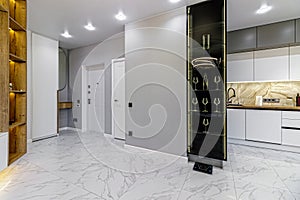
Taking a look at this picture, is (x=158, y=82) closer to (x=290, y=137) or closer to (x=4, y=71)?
(x=4, y=71)

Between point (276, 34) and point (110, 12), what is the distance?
11.4 ft

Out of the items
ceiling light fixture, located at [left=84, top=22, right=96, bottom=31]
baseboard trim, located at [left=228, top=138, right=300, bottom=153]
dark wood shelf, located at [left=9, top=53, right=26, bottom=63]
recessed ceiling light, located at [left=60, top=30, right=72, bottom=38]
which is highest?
recessed ceiling light, located at [left=60, top=30, right=72, bottom=38]

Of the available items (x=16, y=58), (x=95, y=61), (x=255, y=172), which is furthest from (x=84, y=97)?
(x=255, y=172)

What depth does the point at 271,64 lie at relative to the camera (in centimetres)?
414

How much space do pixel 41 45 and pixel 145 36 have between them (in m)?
2.94

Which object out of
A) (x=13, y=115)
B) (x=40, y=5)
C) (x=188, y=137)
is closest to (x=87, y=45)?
(x=40, y=5)

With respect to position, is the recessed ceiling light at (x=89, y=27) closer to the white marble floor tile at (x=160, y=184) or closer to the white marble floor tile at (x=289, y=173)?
the white marble floor tile at (x=160, y=184)

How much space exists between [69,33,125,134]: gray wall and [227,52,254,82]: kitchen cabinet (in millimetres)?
2805

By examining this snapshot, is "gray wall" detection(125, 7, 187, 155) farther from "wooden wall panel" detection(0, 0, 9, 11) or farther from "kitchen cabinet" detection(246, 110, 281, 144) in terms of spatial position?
"wooden wall panel" detection(0, 0, 9, 11)

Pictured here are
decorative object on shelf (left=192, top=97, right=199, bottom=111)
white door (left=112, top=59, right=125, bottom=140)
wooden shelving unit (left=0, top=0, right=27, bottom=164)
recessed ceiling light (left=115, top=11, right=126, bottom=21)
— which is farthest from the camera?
white door (left=112, top=59, right=125, bottom=140)

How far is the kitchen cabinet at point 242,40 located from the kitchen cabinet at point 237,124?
4.83 feet

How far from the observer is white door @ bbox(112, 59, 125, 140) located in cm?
487


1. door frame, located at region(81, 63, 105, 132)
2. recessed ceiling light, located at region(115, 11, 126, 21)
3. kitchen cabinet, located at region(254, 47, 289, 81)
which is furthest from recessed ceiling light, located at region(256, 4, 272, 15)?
door frame, located at region(81, 63, 105, 132)

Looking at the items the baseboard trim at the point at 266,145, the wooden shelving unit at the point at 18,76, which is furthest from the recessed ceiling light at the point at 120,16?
the baseboard trim at the point at 266,145
